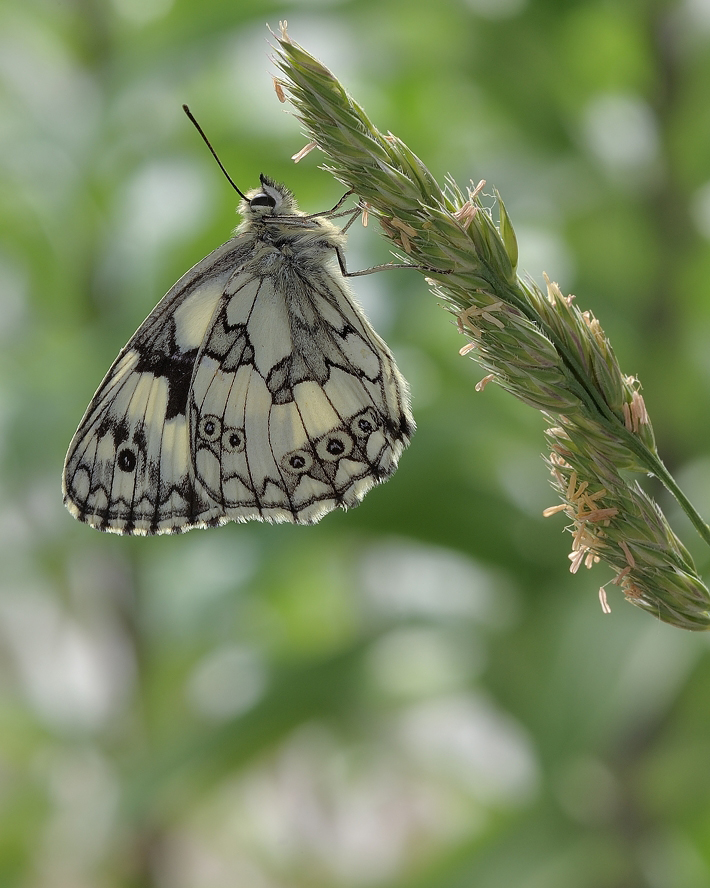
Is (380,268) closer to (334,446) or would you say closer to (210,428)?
(334,446)

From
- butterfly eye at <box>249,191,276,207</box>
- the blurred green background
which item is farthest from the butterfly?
the blurred green background

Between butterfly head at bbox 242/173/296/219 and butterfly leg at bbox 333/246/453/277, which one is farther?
butterfly head at bbox 242/173/296/219

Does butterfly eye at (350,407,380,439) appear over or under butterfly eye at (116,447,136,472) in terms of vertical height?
under

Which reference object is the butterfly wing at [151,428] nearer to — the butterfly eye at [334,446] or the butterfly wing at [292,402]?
the butterfly wing at [292,402]

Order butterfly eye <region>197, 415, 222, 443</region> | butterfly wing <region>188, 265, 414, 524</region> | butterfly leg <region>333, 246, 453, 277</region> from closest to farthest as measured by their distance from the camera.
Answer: butterfly leg <region>333, 246, 453, 277</region> < butterfly wing <region>188, 265, 414, 524</region> < butterfly eye <region>197, 415, 222, 443</region>

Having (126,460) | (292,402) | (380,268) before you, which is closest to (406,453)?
(292,402)

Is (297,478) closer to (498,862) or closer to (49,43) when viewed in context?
(498,862)

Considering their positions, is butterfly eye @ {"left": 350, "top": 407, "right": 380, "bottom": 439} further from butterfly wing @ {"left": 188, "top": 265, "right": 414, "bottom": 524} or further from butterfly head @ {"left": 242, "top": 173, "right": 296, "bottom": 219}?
butterfly head @ {"left": 242, "top": 173, "right": 296, "bottom": 219}
